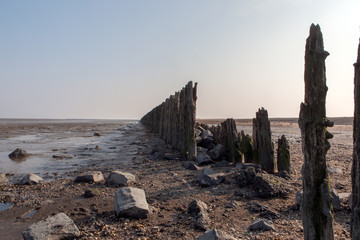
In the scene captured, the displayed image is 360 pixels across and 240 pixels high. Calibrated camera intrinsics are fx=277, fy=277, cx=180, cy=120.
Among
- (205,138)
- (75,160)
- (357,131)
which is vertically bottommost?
(75,160)

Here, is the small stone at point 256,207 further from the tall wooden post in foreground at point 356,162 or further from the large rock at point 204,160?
the large rock at point 204,160

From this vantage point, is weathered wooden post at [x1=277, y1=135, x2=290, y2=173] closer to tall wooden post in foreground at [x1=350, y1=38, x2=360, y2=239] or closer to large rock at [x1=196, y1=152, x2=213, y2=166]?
large rock at [x1=196, y1=152, x2=213, y2=166]

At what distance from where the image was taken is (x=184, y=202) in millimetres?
5688

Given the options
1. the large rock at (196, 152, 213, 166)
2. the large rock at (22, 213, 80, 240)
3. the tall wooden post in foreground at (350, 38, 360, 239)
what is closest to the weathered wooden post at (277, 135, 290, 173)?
the large rock at (196, 152, 213, 166)

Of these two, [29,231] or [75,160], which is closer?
[29,231]

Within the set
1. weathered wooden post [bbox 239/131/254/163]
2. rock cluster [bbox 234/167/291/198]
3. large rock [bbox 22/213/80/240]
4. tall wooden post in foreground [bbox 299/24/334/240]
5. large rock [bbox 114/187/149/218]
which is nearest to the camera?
tall wooden post in foreground [bbox 299/24/334/240]

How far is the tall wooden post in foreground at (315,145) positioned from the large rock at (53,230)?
3242mm

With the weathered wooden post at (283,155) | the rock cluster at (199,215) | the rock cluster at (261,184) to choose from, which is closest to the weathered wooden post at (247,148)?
the weathered wooden post at (283,155)

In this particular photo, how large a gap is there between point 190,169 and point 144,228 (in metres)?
4.54

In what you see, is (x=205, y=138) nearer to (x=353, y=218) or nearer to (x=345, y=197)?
(x=345, y=197)

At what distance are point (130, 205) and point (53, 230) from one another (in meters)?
1.23

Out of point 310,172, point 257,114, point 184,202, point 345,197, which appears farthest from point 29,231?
point 257,114

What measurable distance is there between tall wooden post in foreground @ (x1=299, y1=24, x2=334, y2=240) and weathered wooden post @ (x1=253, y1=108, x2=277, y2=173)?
418 cm

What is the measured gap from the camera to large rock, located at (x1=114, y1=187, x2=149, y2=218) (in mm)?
4695
